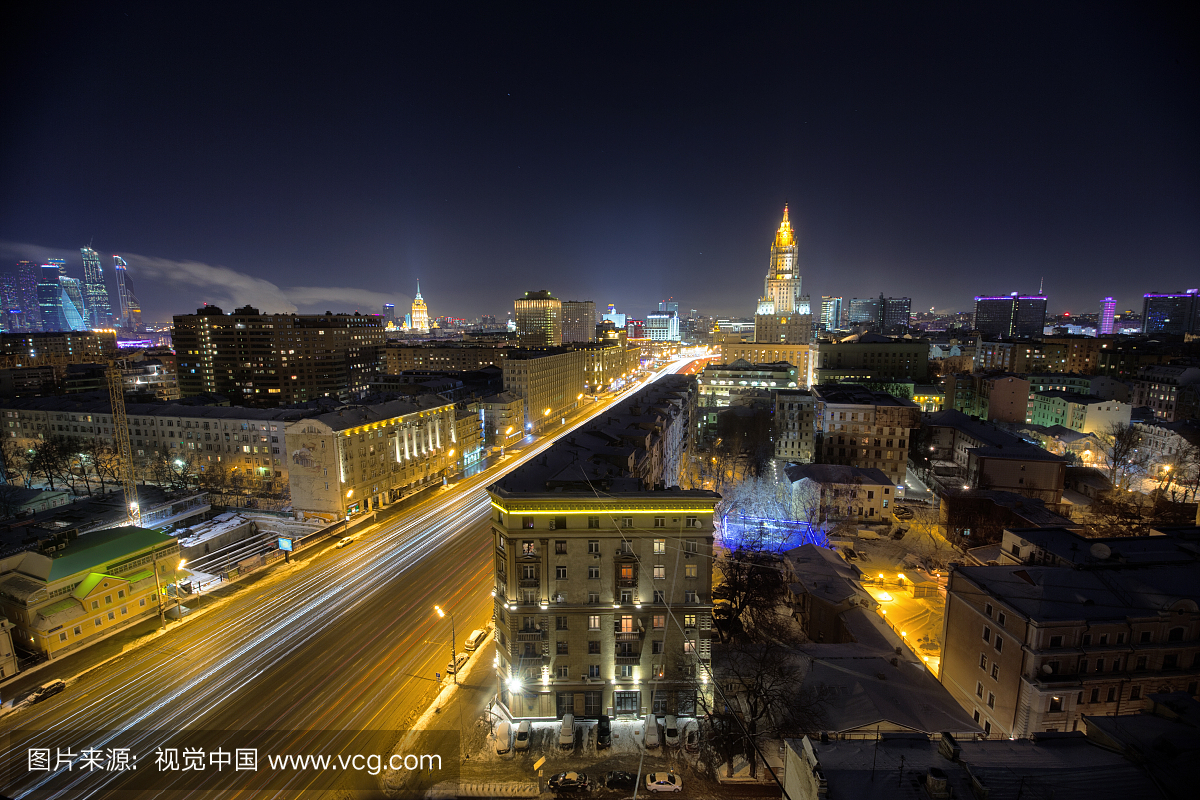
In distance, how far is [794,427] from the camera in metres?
55.6

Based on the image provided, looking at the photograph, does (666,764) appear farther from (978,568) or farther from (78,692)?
(78,692)

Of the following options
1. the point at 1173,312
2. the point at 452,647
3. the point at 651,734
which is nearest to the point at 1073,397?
the point at 651,734

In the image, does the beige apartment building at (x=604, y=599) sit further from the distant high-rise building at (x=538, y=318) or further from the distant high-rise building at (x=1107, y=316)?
the distant high-rise building at (x=1107, y=316)

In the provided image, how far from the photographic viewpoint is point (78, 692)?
21.9m

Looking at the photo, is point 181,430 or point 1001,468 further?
point 181,430

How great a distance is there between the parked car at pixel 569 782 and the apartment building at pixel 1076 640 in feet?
50.9

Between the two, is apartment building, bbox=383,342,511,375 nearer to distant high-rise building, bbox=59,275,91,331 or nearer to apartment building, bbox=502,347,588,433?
apartment building, bbox=502,347,588,433

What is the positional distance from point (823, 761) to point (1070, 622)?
13.0 m

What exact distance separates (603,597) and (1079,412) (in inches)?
2626

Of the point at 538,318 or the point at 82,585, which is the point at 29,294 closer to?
the point at 538,318

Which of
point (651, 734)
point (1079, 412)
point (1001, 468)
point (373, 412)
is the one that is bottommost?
point (651, 734)

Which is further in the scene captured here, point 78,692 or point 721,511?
point 721,511

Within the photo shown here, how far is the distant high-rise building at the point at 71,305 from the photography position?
506ft

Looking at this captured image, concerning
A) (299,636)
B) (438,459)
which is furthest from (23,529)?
(438,459)
